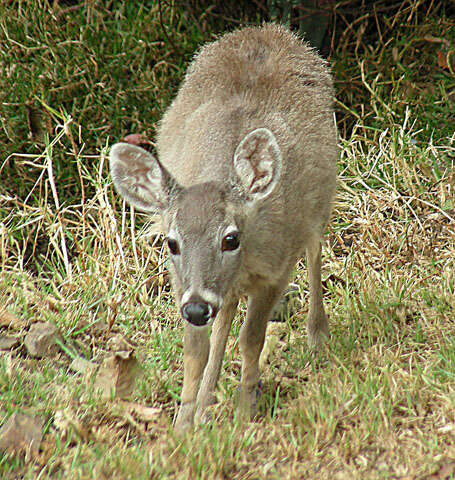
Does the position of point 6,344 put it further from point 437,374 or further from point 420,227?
point 420,227

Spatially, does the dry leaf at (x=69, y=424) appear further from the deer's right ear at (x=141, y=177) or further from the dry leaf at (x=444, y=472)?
the dry leaf at (x=444, y=472)

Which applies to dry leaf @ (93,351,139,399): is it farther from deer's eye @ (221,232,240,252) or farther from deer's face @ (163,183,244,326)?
deer's eye @ (221,232,240,252)

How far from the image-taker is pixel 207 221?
3686 millimetres

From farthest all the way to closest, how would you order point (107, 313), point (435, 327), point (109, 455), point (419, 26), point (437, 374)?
point (419, 26) < point (107, 313) < point (435, 327) < point (437, 374) < point (109, 455)

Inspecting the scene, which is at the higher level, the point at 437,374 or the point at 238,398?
the point at 437,374

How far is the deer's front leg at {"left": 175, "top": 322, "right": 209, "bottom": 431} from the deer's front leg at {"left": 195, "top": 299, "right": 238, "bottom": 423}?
0.54ft

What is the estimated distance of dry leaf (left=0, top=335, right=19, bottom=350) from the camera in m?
4.52

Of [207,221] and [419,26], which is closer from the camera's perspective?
[207,221]

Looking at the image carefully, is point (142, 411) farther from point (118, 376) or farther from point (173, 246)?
point (173, 246)

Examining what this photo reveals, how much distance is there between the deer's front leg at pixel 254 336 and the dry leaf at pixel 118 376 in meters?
0.56

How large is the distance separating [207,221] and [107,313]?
1.62 metres

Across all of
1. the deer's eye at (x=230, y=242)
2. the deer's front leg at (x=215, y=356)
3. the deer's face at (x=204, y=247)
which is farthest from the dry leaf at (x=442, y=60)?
the deer's eye at (x=230, y=242)

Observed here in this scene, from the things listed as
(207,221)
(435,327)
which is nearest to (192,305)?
(207,221)

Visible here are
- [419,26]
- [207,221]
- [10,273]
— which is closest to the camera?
[207,221]
